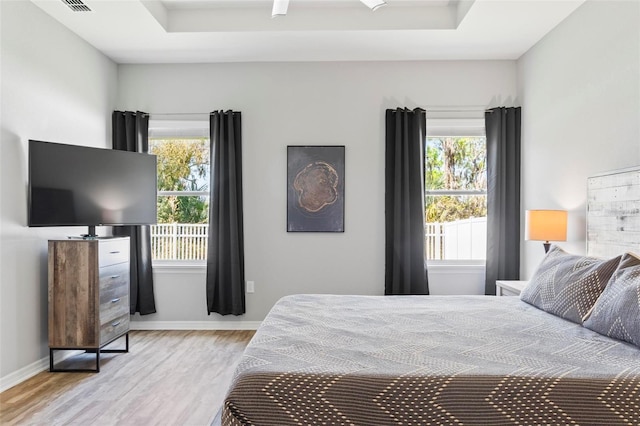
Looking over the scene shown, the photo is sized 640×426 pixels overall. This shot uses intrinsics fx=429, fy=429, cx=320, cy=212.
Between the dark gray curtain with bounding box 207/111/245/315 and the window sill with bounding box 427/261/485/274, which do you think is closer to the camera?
the dark gray curtain with bounding box 207/111/245/315

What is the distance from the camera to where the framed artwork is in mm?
4488

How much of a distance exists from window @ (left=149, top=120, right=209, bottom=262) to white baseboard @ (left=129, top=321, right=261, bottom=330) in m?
0.68

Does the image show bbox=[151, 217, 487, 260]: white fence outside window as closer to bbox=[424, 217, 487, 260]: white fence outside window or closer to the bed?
bbox=[424, 217, 487, 260]: white fence outside window

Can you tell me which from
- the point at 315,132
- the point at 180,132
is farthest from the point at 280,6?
the point at 180,132

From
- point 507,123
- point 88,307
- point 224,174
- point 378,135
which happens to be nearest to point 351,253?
point 378,135

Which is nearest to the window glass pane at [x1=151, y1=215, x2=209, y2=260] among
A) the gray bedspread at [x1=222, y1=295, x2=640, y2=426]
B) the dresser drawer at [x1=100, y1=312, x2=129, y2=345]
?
the dresser drawer at [x1=100, y1=312, x2=129, y2=345]

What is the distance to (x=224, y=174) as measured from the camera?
445 cm

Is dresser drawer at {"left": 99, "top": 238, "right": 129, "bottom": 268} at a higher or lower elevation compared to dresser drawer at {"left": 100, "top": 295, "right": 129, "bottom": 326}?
higher

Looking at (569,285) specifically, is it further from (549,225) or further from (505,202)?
(505,202)

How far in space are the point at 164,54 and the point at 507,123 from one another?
3537 mm

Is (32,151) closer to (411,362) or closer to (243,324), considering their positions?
(243,324)

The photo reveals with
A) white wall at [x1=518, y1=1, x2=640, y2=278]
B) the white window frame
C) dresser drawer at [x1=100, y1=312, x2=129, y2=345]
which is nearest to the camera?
white wall at [x1=518, y1=1, x2=640, y2=278]

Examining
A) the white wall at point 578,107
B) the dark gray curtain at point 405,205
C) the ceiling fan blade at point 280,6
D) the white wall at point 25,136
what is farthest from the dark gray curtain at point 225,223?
the white wall at point 578,107

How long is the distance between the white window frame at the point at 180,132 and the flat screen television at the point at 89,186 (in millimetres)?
578
